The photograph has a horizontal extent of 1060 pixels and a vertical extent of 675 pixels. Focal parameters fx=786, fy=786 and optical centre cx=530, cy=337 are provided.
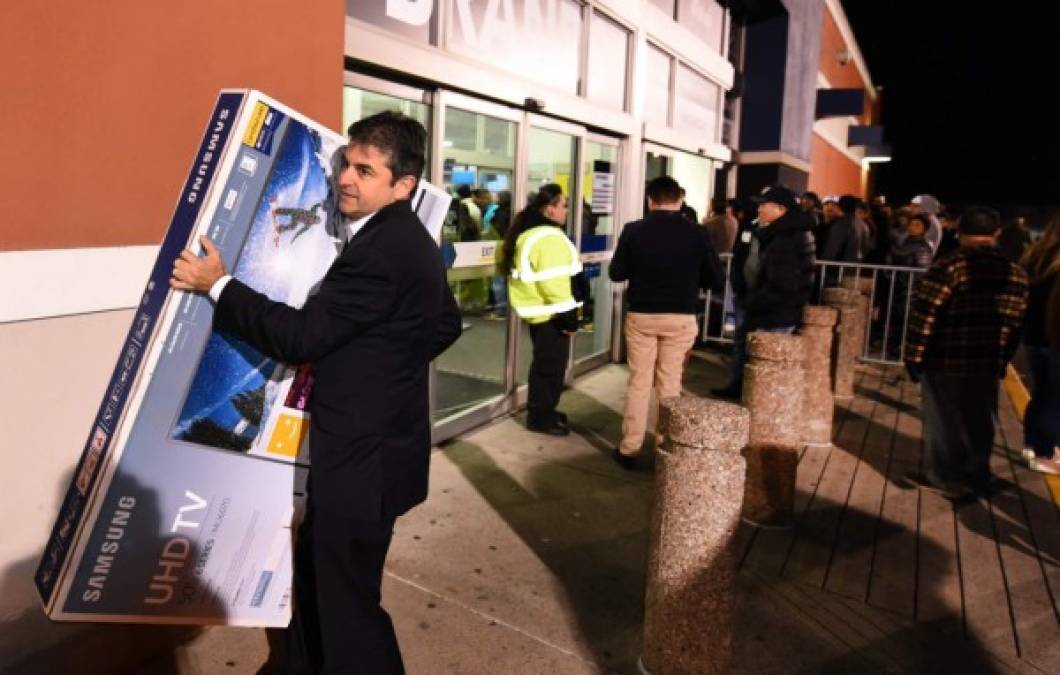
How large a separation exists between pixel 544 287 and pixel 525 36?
213 centimetres

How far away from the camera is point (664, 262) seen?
17.3ft

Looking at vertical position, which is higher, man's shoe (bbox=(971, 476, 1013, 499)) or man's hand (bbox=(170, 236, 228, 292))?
man's hand (bbox=(170, 236, 228, 292))

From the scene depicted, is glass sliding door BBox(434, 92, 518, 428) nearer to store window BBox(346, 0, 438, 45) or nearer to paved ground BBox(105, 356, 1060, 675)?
store window BBox(346, 0, 438, 45)

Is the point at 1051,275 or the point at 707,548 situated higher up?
the point at 1051,275

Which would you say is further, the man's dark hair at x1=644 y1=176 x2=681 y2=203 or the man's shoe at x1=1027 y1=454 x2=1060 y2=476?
the man's shoe at x1=1027 y1=454 x2=1060 y2=476

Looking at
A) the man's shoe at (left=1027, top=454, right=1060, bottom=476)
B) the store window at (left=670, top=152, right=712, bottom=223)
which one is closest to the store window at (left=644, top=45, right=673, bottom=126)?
the store window at (left=670, top=152, right=712, bottom=223)

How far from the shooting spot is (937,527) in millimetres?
4738

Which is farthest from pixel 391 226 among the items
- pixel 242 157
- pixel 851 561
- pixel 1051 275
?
pixel 1051 275

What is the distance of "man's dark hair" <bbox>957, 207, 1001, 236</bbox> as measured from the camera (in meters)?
4.88

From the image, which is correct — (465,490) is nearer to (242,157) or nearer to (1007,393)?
(242,157)

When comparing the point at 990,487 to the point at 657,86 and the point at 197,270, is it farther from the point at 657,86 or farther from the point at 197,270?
the point at 657,86

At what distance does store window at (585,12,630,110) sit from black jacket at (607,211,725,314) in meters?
2.56

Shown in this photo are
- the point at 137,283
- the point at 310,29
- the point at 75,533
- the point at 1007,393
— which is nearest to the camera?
the point at 75,533

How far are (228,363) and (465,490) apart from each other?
2746 millimetres
